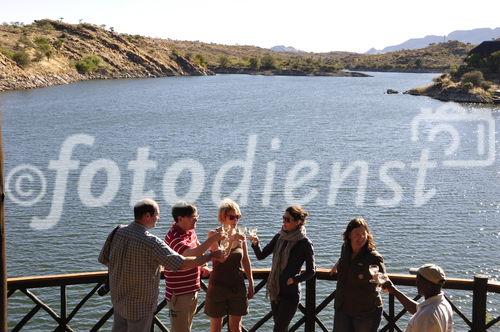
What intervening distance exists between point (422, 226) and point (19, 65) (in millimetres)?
83318

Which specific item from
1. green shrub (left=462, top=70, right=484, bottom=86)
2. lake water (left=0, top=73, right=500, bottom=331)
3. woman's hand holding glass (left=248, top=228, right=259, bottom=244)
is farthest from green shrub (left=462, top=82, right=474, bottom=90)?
woman's hand holding glass (left=248, top=228, right=259, bottom=244)

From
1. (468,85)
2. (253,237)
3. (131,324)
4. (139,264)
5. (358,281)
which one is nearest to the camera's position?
(139,264)

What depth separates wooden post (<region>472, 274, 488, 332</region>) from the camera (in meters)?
6.05

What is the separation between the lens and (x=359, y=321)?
5.95 m

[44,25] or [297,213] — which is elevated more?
[44,25]

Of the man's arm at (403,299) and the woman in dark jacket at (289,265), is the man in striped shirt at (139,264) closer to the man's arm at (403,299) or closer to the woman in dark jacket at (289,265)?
the woman in dark jacket at (289,265)

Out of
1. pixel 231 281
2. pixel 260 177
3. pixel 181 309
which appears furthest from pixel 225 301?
pixel 260 177

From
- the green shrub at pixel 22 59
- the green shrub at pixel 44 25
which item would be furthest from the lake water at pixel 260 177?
the green shrub at pixel 44 25

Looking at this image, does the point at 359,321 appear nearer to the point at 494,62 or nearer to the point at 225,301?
the point at 225,301

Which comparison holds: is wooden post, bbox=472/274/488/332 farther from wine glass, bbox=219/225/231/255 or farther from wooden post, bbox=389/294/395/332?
wine glass, bbox=219/225/231/255

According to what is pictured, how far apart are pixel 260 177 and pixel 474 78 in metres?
64.1

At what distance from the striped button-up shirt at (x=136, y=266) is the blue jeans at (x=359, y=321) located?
64.5 inches

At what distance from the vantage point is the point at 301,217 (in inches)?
239

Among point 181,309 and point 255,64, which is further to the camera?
point 255,64
